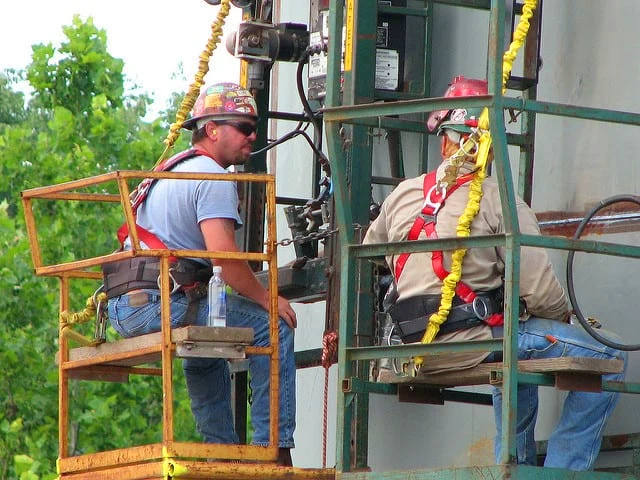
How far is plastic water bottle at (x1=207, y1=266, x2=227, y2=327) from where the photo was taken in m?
6.96

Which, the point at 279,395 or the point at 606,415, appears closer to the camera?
the point at 606,415

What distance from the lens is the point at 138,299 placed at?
7156 mm

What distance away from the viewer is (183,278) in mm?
7152

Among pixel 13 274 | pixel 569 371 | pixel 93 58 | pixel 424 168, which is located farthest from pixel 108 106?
pixel 569 371

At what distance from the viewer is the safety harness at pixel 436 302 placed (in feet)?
21.4

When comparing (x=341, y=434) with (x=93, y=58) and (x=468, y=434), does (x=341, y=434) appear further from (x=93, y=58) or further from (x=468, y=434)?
(x=93, y=58)

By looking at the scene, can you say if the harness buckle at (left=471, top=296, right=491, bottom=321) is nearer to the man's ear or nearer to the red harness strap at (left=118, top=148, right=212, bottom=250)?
the red harness strap at (left=118, top=148, right=212, bottom=250)

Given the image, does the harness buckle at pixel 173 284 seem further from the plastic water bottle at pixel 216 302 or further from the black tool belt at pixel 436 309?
the black tool belt at pixel 436 309

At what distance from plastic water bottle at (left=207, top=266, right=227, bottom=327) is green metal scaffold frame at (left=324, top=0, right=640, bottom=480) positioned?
58cm

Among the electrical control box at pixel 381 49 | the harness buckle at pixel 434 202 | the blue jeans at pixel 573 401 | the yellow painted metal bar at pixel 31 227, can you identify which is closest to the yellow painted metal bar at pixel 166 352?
the yellow painted metal bar at pixel 31 227

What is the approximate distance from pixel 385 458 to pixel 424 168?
177 centimetres

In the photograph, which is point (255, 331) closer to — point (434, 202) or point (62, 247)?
point (434, 202)

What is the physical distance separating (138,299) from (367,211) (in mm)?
1431

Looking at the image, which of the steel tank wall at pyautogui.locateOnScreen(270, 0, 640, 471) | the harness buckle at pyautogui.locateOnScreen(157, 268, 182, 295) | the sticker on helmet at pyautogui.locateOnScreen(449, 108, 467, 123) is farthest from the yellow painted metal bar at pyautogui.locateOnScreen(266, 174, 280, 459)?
the steel tank wall at pyautogui.locateOnScreen(270, 0, 640, 471)
